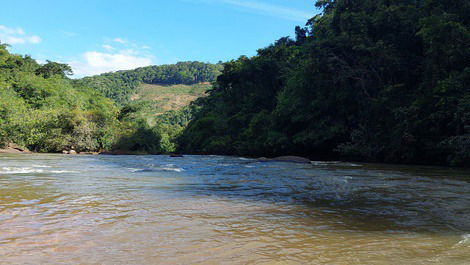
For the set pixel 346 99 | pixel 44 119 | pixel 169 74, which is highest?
pixel 169 74

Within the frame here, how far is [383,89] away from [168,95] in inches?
5390

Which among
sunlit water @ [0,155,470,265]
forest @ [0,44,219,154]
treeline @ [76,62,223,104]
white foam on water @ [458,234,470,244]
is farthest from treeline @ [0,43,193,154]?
treeline @ [76,62,223,104]

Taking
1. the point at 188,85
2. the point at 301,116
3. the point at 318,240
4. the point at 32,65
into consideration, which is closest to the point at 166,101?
the point at 188,85

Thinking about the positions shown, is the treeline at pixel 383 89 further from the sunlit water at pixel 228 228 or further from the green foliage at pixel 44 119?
the green foliage at pixel 44 119

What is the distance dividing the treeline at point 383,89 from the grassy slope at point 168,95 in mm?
109863

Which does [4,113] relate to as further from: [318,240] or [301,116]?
[318,240]

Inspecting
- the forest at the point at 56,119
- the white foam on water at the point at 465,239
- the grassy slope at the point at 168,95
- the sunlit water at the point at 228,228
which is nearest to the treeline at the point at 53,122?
the forest at the point at 56,119

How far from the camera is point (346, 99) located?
76.3ft

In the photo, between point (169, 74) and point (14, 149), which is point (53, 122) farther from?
point (169, 74)

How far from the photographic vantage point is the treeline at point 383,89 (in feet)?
50.3

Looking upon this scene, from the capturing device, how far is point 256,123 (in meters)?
36.3

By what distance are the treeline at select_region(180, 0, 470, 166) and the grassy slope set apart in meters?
110

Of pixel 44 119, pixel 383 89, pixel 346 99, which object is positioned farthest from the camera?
pixel 44 119

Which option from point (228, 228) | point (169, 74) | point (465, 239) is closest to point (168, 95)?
point (169, 74)
